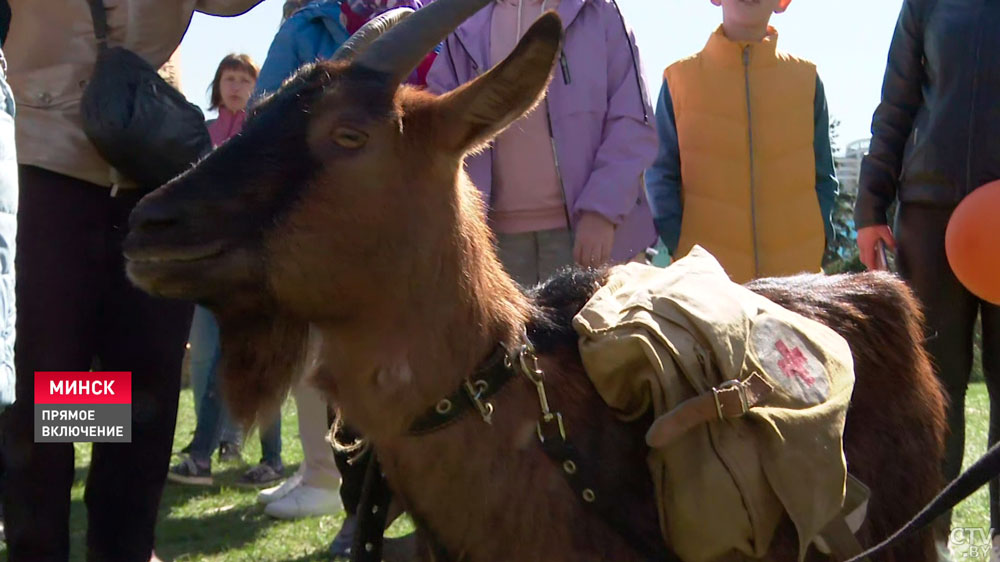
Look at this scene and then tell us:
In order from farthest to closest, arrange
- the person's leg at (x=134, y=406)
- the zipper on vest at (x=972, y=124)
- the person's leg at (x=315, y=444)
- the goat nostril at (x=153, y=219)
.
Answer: the person's leg at (x=315, y=444) < the zipper on vest at (x=972, y=124) < the person's leg at (x=134, y=406) < the goat nostril at (x=153, y=219)

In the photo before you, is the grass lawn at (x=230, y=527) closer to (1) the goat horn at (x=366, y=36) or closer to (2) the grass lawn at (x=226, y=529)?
(2) the grass lawn at (x=226, y=529)

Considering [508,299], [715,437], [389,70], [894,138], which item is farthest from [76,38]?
[894,138]

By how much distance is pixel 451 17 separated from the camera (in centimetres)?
269

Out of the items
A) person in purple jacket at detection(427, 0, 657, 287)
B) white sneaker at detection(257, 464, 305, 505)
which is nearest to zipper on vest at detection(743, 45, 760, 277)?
person in purple jacket at detection(427, 0, 657, 287)

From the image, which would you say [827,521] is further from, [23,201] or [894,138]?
[23,201]

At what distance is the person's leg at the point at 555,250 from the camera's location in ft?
14.6

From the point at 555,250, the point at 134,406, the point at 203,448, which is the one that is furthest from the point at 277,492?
the point at 555,250

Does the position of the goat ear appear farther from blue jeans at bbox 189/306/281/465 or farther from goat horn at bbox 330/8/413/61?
blue jeans at bbox 189/306/281/465

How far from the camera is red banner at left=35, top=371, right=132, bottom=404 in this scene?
3.66 m

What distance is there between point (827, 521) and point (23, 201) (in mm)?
2669

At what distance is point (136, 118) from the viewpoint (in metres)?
3.57

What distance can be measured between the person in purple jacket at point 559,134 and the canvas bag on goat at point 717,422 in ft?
5.27

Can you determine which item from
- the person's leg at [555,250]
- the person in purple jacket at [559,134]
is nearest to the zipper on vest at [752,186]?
the person in purple jacket at [559,134]

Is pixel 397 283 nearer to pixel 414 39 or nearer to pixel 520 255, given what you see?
pixel 414 39
